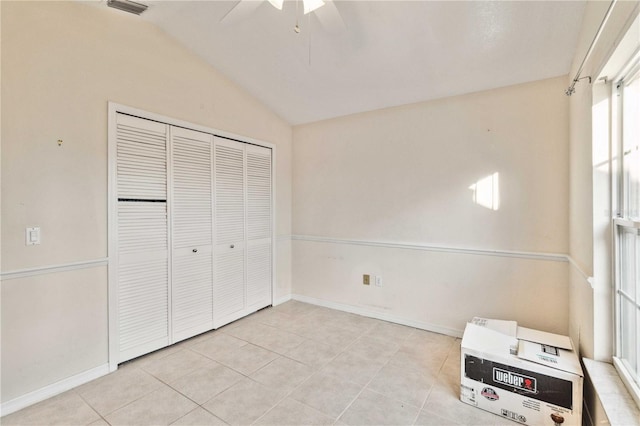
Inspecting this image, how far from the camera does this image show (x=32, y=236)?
1964 millimetres

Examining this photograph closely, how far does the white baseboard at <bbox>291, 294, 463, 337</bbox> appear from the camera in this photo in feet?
9.73

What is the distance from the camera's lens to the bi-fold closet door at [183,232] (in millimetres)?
2457

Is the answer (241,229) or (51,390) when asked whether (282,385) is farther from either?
(241,229)

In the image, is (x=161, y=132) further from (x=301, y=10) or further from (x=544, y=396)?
(x=544, y=396)

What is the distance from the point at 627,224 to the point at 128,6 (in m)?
3.45

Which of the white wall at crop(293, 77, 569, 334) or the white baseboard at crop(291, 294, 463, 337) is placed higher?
the white wall at crop(293, 77, 569, 334)

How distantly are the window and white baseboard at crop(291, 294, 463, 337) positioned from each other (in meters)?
1.45

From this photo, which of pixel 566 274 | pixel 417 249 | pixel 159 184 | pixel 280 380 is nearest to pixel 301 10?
pixel 159 184

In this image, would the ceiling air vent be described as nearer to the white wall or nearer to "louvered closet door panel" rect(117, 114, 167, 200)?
"louvered closet door panel" rect(117, 114, 167, 200)

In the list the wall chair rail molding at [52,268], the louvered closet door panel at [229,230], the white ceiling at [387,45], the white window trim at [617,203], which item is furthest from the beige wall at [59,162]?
the white window trim at [617,203]

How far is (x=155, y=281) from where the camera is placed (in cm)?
263

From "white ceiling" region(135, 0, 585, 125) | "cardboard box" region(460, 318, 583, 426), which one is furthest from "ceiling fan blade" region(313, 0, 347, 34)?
"cardboard box" region(460, 318, 583, 426)

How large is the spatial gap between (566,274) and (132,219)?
362 centimetres

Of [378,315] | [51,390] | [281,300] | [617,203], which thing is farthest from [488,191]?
[51,390]
